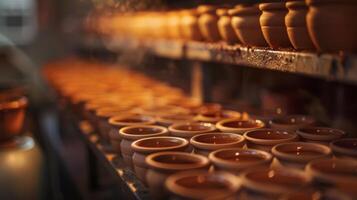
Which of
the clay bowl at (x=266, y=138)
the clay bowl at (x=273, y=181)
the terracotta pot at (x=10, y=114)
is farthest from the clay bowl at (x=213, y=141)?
the terracotta pot at (x=10, y=114)

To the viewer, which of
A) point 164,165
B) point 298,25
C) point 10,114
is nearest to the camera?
point 164,165

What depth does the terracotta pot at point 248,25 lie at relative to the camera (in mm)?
1683

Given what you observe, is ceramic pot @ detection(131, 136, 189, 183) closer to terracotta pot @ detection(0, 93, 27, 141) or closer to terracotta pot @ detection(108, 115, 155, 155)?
terracotta pot @ detection(108, 115, 155, 155)

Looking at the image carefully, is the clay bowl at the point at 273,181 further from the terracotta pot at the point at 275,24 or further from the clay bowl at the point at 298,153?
the terracotta pot at the point at 275,24

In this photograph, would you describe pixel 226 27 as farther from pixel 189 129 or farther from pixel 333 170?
pixel 333 170

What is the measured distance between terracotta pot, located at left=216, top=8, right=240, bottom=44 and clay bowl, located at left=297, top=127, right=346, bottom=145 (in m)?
0.53

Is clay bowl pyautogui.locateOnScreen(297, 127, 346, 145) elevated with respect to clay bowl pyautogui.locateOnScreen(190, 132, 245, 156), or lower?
elevated

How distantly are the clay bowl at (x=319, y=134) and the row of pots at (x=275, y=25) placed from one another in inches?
11.8

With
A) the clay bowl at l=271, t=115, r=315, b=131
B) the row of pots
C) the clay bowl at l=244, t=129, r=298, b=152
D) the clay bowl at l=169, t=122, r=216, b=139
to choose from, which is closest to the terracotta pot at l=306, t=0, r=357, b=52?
the row of pots

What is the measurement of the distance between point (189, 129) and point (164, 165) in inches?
20.3

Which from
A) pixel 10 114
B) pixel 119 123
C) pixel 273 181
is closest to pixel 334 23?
pixel 273 181

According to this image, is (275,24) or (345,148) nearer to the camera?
(345,148)

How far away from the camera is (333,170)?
3.83 ft

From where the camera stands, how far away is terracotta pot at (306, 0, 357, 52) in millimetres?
1205
